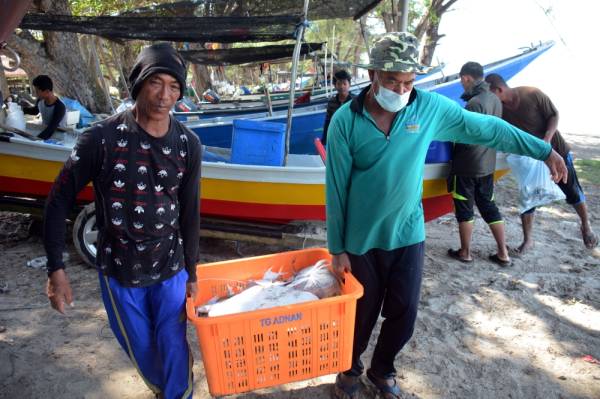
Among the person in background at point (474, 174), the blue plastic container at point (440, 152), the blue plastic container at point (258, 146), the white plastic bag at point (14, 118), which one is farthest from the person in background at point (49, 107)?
the person in background at point (474, 174)

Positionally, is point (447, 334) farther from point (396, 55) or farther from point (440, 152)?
point (396, 55)

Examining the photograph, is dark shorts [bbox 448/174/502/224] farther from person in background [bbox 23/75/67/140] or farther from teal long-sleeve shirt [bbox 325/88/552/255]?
person in background [bbox 23/75/67/140]

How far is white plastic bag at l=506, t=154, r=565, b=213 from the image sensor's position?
4281 millimetres

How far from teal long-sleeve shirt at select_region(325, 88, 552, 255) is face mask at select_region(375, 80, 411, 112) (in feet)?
0.14

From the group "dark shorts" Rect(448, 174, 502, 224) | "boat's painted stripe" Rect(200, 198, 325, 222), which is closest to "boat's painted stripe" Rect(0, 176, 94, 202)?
"boat's painted stripe" Rect(200, 198, 325, 222)

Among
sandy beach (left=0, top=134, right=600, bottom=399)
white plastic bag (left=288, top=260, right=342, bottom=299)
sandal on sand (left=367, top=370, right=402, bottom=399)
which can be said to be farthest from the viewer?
sandy beach (left=0, top=134, right=600, bottom=399)

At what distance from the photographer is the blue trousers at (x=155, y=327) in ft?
6.03

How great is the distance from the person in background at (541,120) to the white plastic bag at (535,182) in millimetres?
123

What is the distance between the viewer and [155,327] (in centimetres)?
192

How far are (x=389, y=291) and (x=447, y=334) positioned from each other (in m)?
1.23

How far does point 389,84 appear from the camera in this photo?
6.25ft

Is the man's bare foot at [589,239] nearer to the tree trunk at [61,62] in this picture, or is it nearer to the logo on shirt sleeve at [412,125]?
the logo on shirt sleeve at [412,125]

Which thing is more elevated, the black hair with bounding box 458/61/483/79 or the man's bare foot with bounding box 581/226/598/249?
the black hair with bounding box 458/61/483/79

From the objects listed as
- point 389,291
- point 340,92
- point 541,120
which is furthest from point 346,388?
point 340,92
